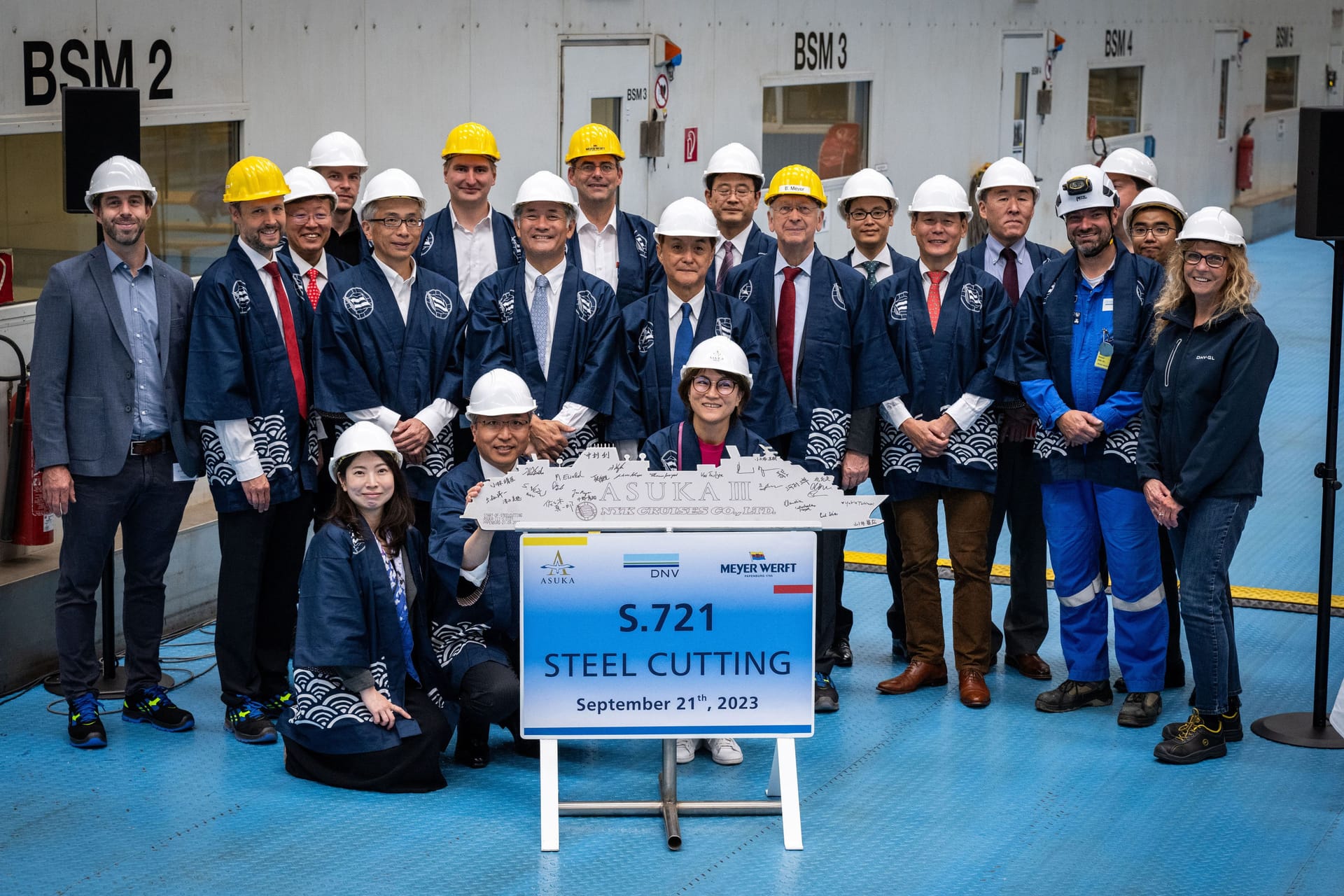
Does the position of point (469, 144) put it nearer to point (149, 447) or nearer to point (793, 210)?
point (793, 210)

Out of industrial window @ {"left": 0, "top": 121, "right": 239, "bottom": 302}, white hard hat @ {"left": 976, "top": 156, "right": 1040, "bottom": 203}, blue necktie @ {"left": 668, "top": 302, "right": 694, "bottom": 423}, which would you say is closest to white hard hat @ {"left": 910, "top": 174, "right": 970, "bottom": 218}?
white hard hat @ {"left": 976, "top": 156, "right": 1040, "bottom": 203}

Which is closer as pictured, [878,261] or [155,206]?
[878,261]

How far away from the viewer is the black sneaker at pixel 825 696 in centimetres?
559

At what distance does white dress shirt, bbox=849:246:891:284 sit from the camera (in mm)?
6047

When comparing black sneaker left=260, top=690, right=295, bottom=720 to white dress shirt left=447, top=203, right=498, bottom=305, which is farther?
white dress shirt left=447, top=203, right=498, bottom=305

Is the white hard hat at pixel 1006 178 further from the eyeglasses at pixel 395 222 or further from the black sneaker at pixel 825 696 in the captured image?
the eyeglasses at pixel 395 222

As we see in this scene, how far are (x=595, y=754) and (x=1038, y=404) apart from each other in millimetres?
2055

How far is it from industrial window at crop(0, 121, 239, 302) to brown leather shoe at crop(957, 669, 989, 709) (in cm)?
383

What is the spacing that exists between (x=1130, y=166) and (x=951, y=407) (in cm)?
181

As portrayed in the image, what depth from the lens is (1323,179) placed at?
17.2 feet

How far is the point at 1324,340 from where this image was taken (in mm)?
13539

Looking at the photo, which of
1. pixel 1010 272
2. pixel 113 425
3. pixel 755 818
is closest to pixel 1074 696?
pixel 755 818

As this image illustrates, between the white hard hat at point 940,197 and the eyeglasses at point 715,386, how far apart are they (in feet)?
→ 4.10

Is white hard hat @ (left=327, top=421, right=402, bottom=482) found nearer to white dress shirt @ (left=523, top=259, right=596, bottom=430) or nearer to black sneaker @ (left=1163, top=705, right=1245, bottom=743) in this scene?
white dress shirt @ (left=523, top=259, right=596, bottom=430)
